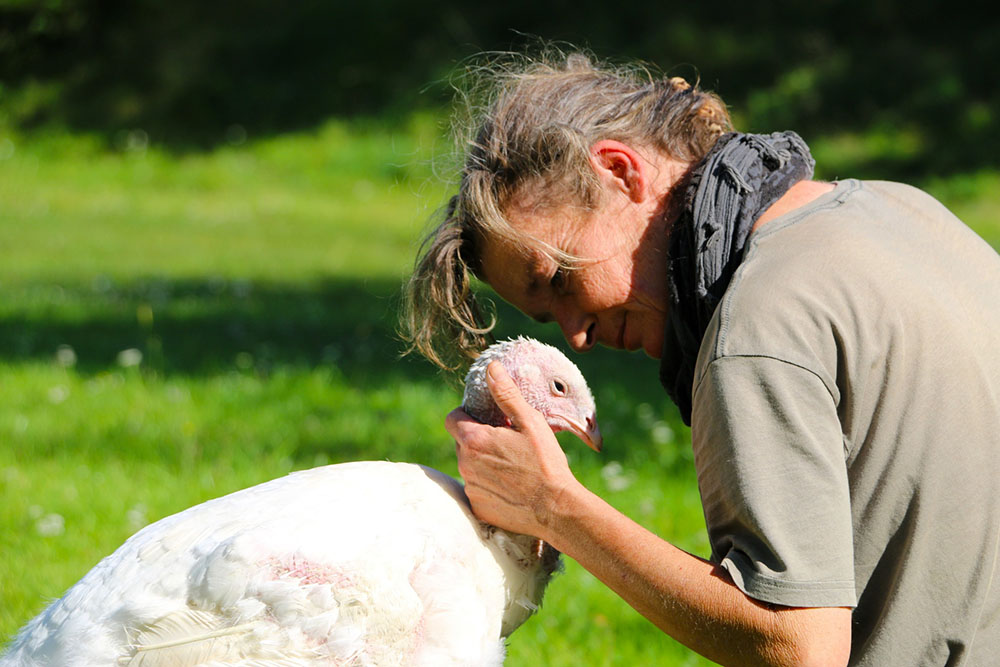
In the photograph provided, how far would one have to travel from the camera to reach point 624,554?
6.95 ft

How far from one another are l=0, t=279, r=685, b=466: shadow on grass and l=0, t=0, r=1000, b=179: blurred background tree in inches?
190

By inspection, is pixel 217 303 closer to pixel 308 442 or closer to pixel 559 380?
pixel 308 442

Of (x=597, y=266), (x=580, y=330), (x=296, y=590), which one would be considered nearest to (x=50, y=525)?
(x=296, y=590)

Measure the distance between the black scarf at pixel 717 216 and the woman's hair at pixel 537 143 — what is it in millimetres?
184

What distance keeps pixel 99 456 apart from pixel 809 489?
12.7 feet

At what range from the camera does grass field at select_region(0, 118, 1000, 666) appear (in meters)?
3.92

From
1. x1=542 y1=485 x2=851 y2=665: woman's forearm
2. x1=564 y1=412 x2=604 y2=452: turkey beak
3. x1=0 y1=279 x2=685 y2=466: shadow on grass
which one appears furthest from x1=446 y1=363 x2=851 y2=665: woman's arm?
x1=0 y1=279 x2=685 y2=466: shadow on grass

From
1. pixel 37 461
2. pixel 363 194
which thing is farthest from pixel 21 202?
pixel 37 461

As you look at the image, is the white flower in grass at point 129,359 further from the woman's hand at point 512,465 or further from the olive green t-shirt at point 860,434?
the olive green t-shirt at point 860,434

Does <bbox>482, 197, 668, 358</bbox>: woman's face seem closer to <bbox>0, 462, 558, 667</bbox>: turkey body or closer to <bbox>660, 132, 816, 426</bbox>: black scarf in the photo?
<bbox>660, 132, 816, 426</bbox>: black scarf

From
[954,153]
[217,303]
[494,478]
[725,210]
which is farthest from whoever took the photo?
[954,153]

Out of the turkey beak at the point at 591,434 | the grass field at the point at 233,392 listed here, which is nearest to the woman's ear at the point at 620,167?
the turkey beak at the point at 591,434

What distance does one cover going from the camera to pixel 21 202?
15.0m

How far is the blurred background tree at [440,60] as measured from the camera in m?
13.9
